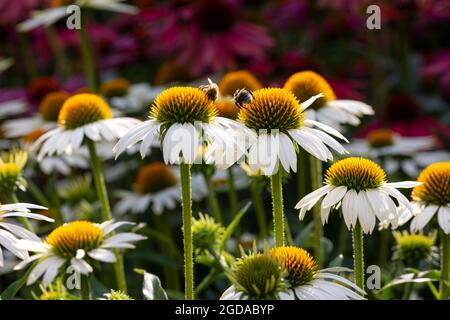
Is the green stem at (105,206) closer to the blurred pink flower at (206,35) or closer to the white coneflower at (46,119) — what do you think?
the white coneflower at (46,119)

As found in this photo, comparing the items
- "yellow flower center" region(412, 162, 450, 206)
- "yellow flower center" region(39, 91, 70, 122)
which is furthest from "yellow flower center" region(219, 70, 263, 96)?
"yellow flower center" region(412, 162, 450, 206)

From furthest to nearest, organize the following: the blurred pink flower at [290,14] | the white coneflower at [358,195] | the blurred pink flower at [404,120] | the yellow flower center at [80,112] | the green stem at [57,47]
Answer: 1. the blurred pink flower at [290,14]
2. the green stem at [57,47]
3. the blurred pink flower at [404,120]
4. the yellow flower center at [80,112]
5. the white coneflower at [358,195]

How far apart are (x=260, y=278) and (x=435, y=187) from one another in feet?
1.60

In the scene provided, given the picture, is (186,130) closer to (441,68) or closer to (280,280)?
(280,280)

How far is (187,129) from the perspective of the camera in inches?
51.7

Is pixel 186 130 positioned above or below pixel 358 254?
above

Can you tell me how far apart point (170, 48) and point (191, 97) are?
1.65 metres

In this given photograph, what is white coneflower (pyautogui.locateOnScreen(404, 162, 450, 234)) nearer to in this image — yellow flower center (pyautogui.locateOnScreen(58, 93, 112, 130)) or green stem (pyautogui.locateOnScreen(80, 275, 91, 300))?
green stem (pyautogui.locateOnScreen(80, 275, 91, 300))

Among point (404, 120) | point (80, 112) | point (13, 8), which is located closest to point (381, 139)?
point (404, 120)

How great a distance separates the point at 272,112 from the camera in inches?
51.9

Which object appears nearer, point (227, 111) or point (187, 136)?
point (187, 136)

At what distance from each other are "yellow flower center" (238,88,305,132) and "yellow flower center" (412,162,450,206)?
27 centimetres

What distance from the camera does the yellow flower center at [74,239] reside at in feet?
4.50

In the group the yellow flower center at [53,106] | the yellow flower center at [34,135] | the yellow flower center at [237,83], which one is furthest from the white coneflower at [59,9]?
the yellow flower center at [237,83]
